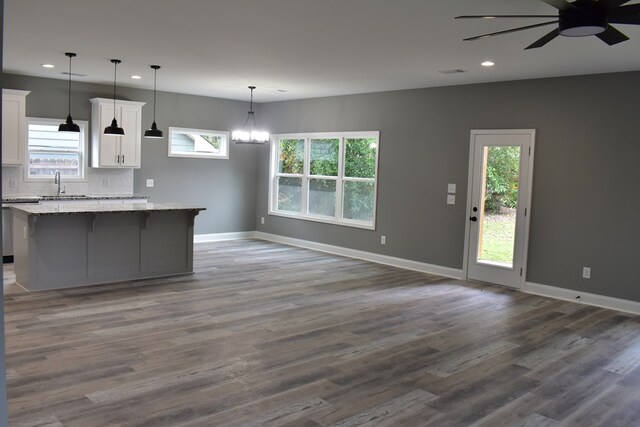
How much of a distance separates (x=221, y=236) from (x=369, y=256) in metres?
3.05

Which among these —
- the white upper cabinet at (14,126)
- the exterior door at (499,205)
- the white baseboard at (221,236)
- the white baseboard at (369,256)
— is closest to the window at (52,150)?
the white upper cabinet at (14,126)

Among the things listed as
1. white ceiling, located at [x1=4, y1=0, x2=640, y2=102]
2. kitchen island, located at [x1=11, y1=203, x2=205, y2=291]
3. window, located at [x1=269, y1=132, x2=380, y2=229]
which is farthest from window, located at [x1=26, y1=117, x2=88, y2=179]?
window, located at [x1=269, y1=132, x2=380, y2=229]

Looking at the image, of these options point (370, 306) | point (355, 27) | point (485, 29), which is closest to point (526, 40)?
point (485, 29)

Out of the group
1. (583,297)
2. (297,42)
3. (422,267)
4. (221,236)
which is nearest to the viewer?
(297,42)

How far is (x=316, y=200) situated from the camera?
968cm

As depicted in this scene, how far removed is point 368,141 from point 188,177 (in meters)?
3.28

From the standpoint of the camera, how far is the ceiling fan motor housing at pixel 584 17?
2930mm

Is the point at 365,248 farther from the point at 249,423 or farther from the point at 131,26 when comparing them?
the point at 249,423

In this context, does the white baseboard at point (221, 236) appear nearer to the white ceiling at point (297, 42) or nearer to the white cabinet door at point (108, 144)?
the white cabinet door at point (108, 144)

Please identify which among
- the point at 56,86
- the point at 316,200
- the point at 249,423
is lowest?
the point at 249,423

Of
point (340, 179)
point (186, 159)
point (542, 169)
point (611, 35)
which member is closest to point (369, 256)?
point (340, 179)

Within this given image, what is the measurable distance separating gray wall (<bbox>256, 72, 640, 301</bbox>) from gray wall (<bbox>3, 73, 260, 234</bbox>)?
2.56m

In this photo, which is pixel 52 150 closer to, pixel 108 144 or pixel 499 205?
pixel 108 144

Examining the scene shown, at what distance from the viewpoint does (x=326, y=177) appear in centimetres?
945
